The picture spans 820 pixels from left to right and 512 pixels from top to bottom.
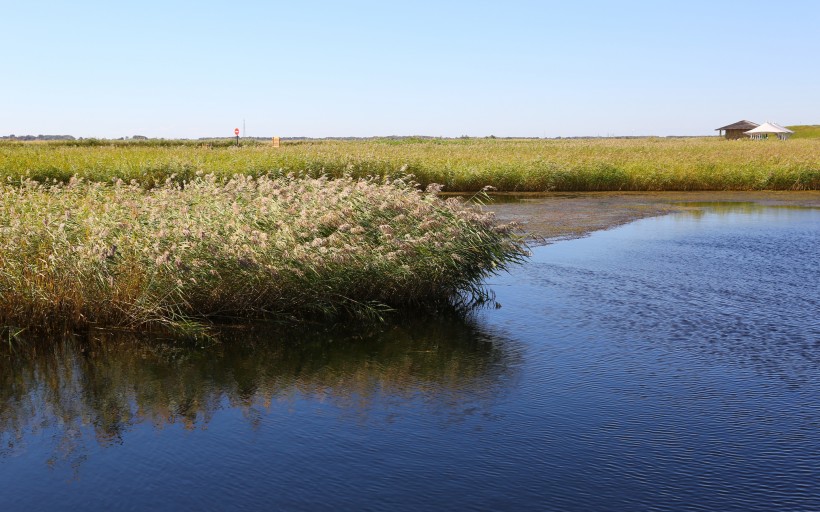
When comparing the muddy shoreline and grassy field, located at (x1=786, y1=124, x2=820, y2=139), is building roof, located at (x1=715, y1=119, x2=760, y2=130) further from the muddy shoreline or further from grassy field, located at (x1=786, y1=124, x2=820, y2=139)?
the muddy shoreline

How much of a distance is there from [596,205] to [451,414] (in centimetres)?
2166

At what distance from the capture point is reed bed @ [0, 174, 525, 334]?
423 inches

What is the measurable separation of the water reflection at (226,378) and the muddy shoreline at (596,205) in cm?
945

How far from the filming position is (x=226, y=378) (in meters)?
9.38

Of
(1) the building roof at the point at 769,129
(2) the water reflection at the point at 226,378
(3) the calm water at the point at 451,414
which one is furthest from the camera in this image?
(1) the building roof at the point at 769,129

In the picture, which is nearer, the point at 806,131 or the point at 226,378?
the point at 226,378

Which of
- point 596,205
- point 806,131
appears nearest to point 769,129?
point 806,131

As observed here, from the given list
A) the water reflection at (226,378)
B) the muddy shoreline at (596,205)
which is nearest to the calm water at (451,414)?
the water reflection at (226,378)

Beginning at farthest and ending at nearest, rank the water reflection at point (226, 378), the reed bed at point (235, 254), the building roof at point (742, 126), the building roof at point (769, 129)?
1. the building roof at point (742, 126)
2. the building roof at point (769, 129)
3. the reed bed at point (235, 254)
4. the water reflection at point (226, 378)

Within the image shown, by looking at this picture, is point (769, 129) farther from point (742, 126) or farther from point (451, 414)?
point (451, 414)

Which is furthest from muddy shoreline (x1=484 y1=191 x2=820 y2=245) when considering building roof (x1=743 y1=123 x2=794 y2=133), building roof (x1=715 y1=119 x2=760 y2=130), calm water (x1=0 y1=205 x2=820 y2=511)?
building roof (x1=715 y1=119 x2=760 y2=130)

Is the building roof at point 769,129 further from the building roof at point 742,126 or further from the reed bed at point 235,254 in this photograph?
the reed bed at point 235,254

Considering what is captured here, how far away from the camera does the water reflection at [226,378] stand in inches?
318

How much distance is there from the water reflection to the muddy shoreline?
9452mm
